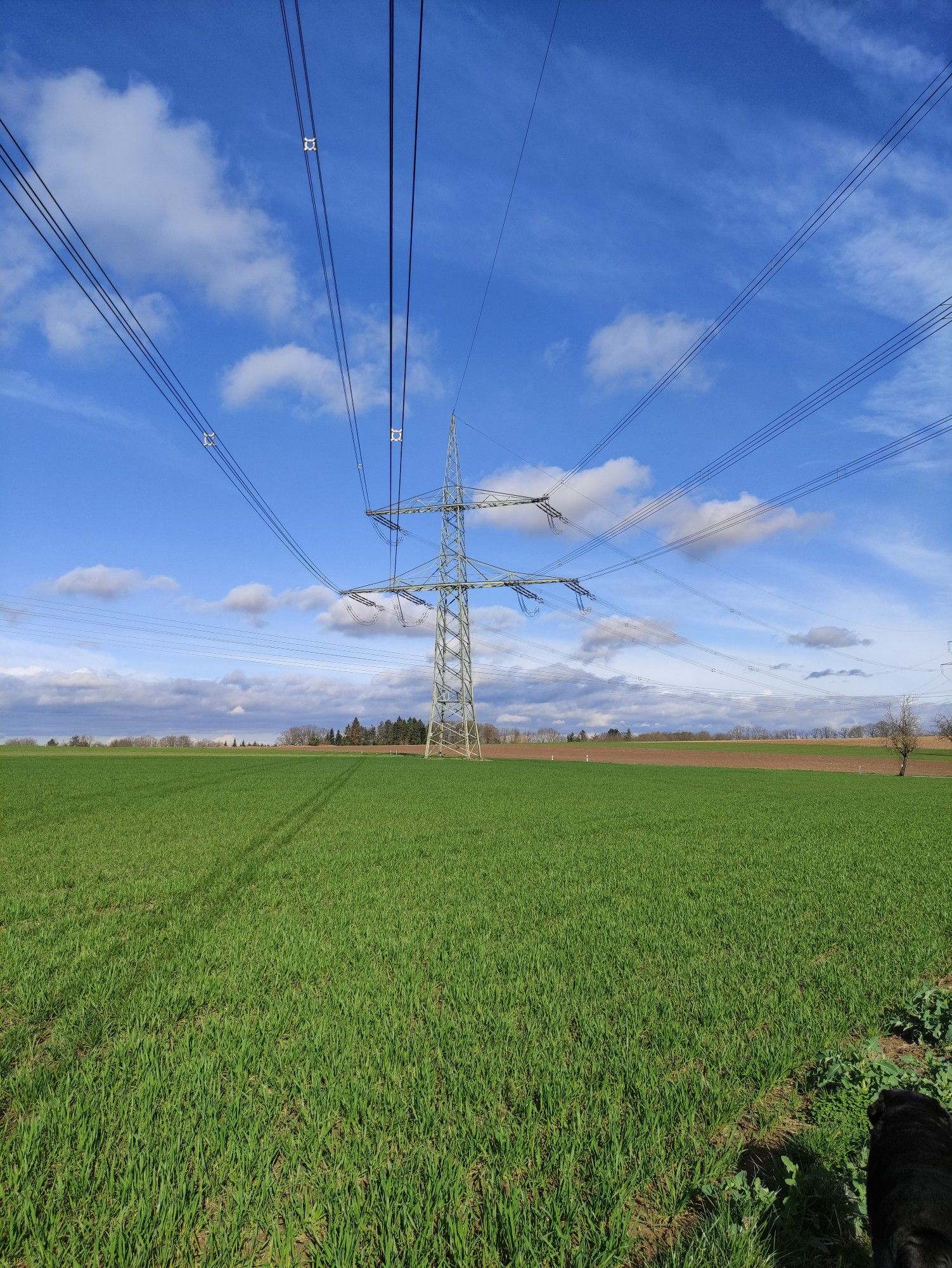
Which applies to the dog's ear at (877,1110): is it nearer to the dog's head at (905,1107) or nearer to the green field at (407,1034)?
the dog's head at (905,1107)

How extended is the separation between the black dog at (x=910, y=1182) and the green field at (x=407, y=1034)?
4.66ft

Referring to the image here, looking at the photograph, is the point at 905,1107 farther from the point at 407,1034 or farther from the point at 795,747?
the point at 795,747

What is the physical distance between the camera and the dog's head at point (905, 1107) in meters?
2.41

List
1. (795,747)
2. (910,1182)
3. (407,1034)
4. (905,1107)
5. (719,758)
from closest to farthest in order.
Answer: (910,1182)
(905,1107)
(407,1034)
(719,758)
(795,747)

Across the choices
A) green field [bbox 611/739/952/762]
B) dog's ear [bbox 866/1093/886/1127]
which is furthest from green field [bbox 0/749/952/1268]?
green field [bbox 611/739/952/762]

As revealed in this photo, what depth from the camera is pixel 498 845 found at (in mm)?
16094

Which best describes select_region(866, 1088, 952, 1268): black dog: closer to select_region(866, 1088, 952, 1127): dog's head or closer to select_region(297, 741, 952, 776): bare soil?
select_region(866, 1088, 952, 1127): dog's head

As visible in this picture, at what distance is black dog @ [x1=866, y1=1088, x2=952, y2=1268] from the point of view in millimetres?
2039

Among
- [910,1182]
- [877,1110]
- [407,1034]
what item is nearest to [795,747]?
[407,1034]

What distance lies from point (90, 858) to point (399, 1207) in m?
13.7

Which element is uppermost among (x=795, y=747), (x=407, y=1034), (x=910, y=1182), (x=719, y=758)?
(x=910, y=1182)

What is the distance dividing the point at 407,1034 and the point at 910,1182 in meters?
3.88

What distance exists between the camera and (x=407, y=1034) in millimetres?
5191

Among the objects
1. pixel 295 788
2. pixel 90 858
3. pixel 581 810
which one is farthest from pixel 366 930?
pixel 295 788
